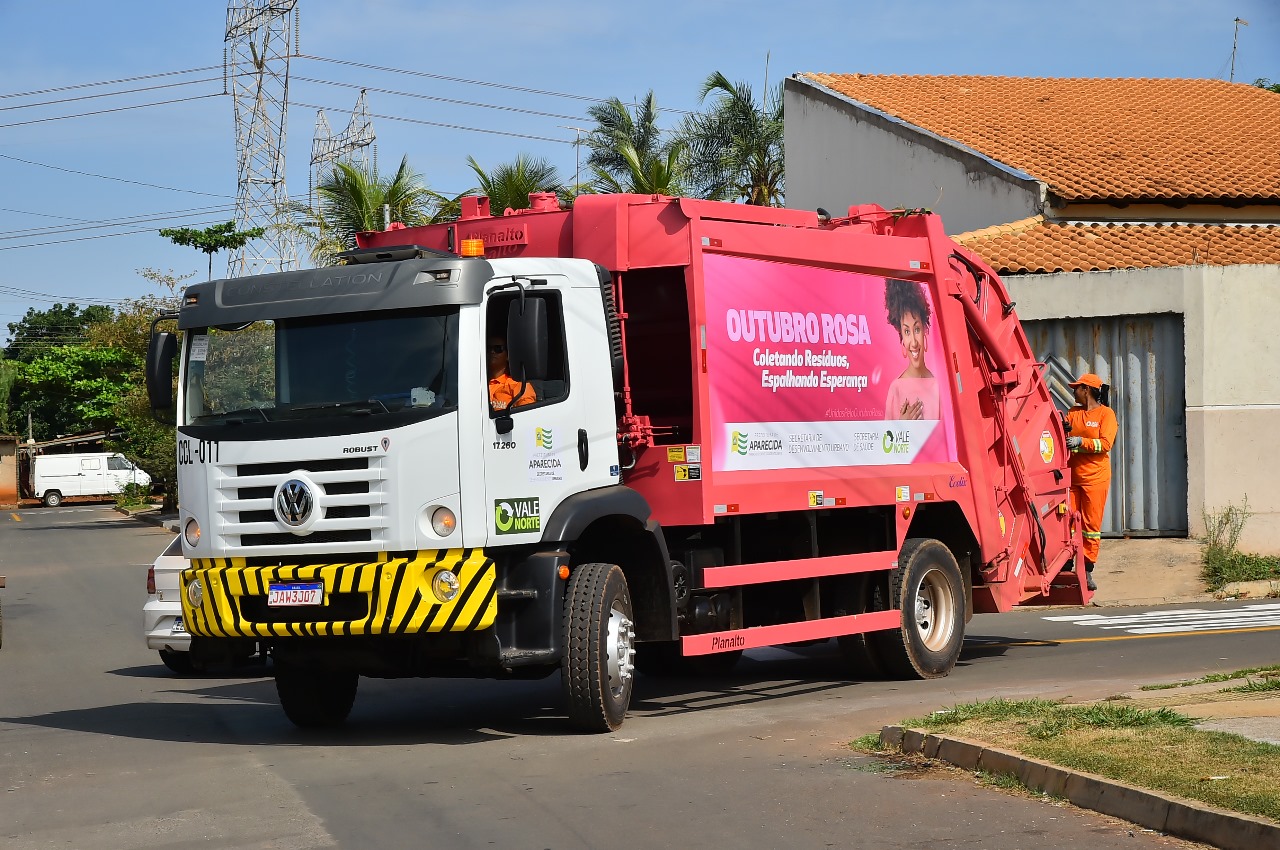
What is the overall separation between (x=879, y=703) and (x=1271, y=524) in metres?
10.7

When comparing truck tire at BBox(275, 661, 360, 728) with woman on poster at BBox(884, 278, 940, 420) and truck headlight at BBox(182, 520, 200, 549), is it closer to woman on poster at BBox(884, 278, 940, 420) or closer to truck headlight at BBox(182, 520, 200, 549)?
truck headlight at BBox(182, 520, 200, 549)

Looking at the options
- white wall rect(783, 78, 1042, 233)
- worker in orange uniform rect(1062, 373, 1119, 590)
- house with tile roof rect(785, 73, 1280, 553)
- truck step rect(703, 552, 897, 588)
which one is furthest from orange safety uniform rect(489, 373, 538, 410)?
white wall rect(783, 78, 1042, 233)

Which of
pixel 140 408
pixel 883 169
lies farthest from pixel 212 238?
pixel 883 169

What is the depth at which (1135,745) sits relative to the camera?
7441 mm

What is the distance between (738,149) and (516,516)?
34.6 metres

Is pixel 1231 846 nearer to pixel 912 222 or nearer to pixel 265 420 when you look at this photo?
pixel 265 420

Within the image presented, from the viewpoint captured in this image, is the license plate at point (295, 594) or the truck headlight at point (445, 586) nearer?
the truck headlight at point (445, 586)

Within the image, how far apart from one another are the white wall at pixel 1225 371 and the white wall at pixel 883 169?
5838 millimetres

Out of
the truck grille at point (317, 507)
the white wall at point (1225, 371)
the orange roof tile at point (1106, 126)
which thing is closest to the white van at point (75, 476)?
the orange roof tile at point (1106, 126)

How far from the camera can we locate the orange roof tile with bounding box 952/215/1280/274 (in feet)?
72.6

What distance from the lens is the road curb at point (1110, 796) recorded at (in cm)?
587

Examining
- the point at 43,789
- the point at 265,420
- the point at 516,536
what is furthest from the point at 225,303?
the point at 43,789

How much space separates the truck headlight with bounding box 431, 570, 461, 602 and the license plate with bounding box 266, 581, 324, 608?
26.2 inches

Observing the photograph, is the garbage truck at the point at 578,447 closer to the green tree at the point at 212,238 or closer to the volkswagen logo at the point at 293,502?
the volkswagen logo at the point at 293,502
